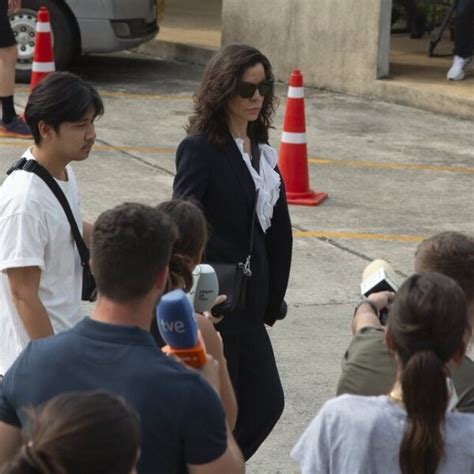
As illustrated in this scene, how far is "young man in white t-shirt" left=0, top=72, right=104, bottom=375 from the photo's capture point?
156 inches

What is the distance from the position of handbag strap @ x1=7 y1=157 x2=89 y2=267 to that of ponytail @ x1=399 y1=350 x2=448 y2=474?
1.53 metres

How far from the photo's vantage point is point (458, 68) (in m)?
13.2

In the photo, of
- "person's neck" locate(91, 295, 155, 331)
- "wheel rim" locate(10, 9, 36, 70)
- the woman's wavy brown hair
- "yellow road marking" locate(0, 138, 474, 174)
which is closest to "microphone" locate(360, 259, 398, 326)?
"person's neck" locate(91, 295, 155, 331)

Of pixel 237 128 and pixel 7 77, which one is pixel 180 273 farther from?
pixel 7 77

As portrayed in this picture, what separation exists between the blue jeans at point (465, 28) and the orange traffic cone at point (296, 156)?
149 inches

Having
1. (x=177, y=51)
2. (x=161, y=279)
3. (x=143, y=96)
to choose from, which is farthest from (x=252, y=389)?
(x=177, y=51)

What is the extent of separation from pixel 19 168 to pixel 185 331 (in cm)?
138

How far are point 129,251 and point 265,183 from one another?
190 centimetres

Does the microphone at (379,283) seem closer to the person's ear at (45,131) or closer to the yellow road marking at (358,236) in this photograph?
the person's ear at (45,131)

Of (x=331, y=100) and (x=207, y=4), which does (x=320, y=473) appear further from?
(x=207, y=4)

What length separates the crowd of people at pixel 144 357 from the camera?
8.53 ft

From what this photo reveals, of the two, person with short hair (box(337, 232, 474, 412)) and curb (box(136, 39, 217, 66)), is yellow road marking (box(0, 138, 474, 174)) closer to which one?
curb (box(136, 39, 217, 66))

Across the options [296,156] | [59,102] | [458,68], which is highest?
[59,102]

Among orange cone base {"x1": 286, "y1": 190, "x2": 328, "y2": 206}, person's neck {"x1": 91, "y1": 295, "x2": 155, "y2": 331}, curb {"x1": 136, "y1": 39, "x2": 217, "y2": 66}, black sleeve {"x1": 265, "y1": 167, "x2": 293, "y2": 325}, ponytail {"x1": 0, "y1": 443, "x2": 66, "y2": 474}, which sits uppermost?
ponytail {"x1": 0, "y1": 443, "x2": 66, "y2": 474}
